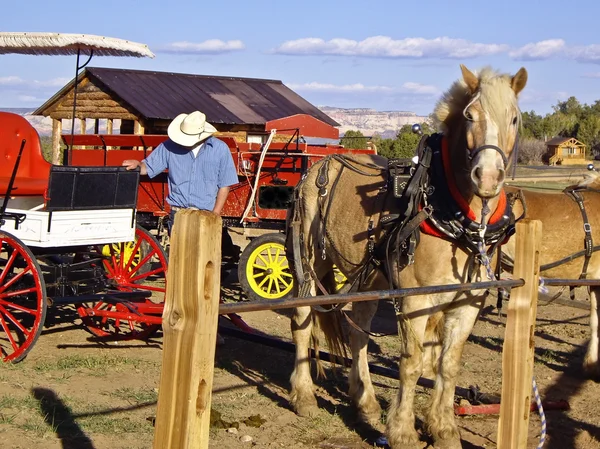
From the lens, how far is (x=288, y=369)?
24.6 feet

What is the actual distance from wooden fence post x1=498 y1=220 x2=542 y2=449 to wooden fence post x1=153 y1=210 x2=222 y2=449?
190cm

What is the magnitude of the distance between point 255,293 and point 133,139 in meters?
2.95

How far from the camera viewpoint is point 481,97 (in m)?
4.85

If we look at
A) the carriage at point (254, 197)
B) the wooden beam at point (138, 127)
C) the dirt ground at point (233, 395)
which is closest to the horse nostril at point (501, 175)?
the dirt ground at point (233, 395)

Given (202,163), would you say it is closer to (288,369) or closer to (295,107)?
(288,369)

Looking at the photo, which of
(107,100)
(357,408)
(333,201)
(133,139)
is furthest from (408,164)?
(107,100)

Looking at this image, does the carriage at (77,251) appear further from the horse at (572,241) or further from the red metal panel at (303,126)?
the horse at (572,241)

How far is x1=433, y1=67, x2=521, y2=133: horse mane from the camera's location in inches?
189

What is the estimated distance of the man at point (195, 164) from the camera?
23.6 ft

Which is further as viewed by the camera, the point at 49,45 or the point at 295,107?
the point at 295,107

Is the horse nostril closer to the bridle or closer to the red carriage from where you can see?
the bridle

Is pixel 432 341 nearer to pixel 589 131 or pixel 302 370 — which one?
pixel 302 370

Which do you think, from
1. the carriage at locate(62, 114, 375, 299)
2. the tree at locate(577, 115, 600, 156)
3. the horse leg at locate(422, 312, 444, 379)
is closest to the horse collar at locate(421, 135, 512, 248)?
the horse leg at locate(422, 312, 444, 379)

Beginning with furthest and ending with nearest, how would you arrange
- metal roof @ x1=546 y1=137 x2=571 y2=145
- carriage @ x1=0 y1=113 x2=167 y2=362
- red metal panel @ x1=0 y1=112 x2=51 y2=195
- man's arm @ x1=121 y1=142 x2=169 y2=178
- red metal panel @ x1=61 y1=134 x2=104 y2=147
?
metal roof @ x1=546 y1=137 x2=571 y2=145 < red metal panel @ x1=61 y1=134 x2=104 y2=147 < red metal panel @ x1=0 y1=112 x2=51 y2=195 < man's arm @ x1=121 y1=142 x2=169 y2=178 < carriage @ x1=0 y1=113 x2=167 y2=362
